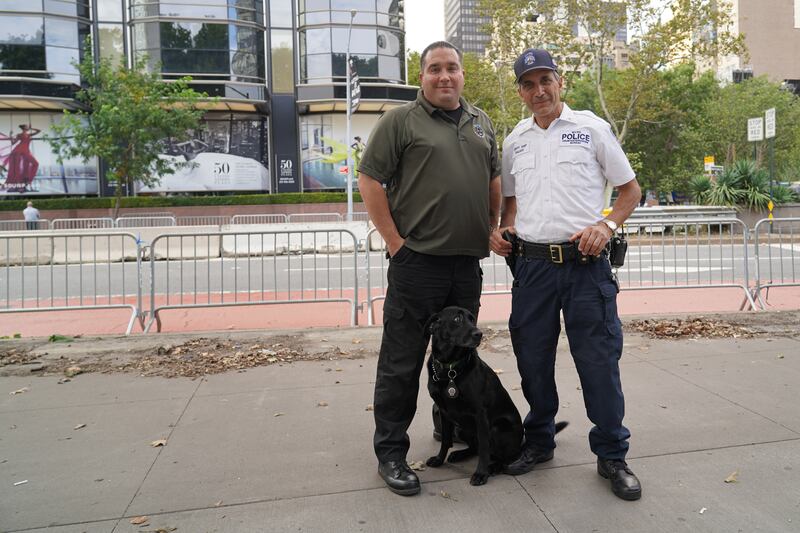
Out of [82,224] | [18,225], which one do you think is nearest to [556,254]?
[82,224]

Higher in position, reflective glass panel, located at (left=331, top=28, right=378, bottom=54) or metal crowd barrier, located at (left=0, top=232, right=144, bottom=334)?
reflective glass panel, located at (left=331, top=28, right=378, bottom=54)

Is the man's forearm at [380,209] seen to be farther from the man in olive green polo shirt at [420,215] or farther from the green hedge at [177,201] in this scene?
the green hedge at [177,201]

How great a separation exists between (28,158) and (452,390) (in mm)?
33701

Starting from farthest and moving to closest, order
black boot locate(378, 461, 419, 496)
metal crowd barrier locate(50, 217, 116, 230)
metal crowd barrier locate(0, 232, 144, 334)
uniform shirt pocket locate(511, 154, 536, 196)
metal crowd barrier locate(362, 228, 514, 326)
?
metal crowd barrier locate(50, 217, 116, 230), metal crowd barrier locate(362, 228, 514, 326), metal crowd barrier locate(0, 232, 144, 334), uniform shirt pocket locate(511, 154, 536, 196), black boot locate(378, 461, 419, 496)

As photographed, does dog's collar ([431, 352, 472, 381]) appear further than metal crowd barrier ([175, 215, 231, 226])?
No

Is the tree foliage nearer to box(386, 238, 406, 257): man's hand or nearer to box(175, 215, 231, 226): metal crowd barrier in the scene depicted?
box(175, 215, 231, 226): metal crowd barrier

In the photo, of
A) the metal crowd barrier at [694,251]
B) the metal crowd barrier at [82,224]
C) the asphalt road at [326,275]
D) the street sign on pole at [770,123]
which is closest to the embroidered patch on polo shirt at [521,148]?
the metal crowd barrier at [694,251]

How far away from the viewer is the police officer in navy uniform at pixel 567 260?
10.6 feet

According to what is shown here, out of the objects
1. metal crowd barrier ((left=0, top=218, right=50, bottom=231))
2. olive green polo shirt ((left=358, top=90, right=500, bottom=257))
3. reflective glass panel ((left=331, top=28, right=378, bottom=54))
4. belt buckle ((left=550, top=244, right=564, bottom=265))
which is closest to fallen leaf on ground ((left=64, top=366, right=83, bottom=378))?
olive green polo shirt ((left=358, top=90, right=500, bottom=257))

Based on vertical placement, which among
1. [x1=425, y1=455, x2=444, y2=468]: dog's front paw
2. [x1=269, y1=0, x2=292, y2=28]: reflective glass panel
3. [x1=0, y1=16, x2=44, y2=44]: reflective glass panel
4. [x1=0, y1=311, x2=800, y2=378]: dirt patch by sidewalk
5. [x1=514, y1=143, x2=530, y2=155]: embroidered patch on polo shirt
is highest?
→ [x1=269, y1=0, x2=292, y2=28]: reflective glass panel

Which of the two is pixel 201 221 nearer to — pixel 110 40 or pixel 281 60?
pixel 281 60

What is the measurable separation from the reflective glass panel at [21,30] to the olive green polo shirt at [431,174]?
33.3 m

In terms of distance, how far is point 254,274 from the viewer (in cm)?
1312

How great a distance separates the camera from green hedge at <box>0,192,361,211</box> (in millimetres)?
29453
